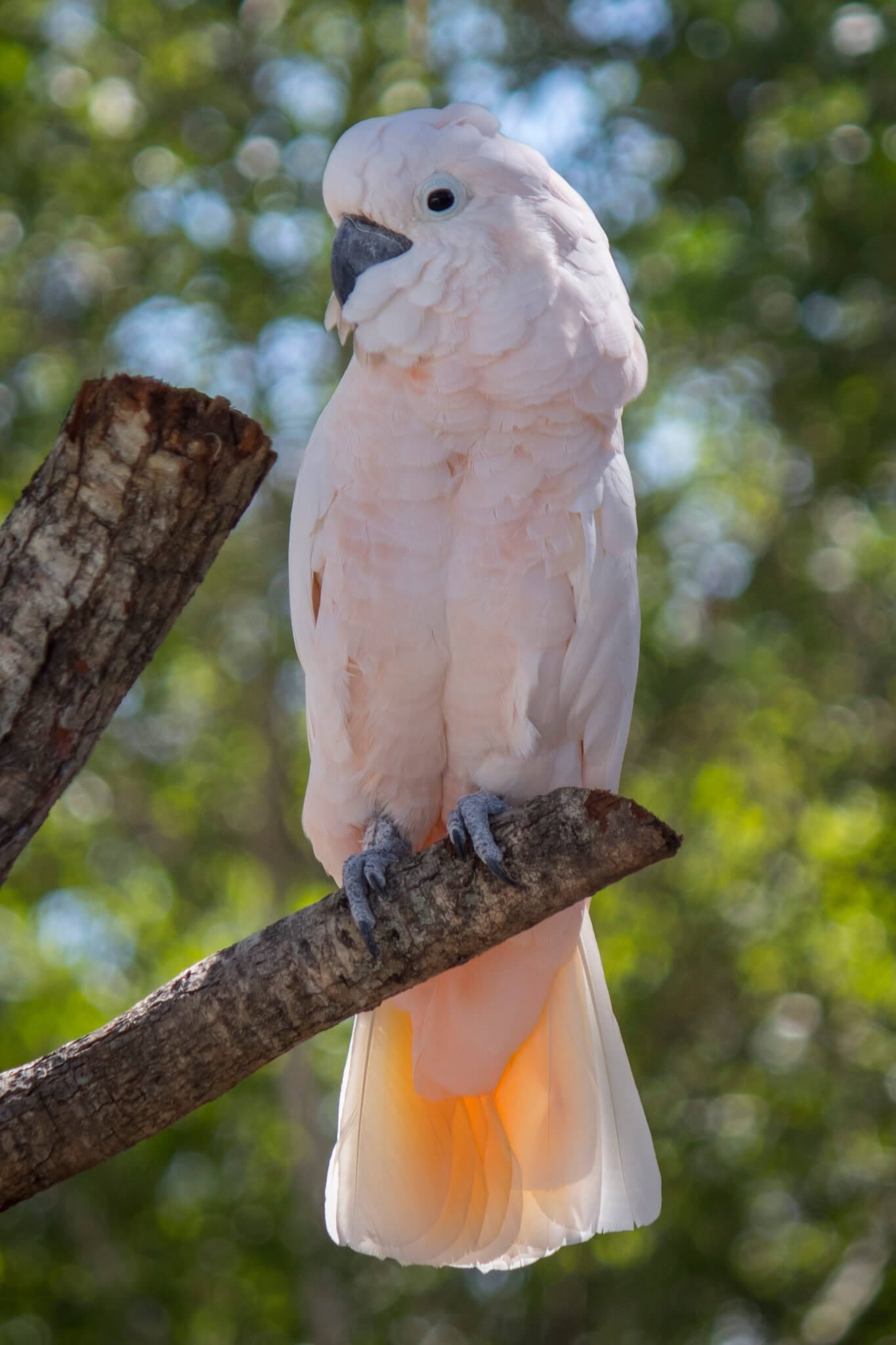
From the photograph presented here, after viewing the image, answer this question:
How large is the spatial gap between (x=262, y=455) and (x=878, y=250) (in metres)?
3.19

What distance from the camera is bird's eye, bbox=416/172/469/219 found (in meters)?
1.85

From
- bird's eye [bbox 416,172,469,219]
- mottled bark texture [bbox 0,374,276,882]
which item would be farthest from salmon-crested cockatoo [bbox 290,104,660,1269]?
mottled bark texture [bbox 0,374,276,882]

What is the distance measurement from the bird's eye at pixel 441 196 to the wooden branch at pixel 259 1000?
850 millimetres

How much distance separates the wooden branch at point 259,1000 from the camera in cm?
162

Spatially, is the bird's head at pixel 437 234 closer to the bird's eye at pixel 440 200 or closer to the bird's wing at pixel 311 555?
the bird's eye at pixel 440 200

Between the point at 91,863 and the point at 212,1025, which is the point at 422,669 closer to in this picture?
the point at 212,1025

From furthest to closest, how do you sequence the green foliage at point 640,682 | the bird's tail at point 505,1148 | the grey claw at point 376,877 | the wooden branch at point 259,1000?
the green foliage at point 640,682, the bird's tail at point 505,1148, the grey claw at point 376,877, the wooden branch at point 259,1000

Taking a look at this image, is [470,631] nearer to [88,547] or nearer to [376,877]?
[376,877]

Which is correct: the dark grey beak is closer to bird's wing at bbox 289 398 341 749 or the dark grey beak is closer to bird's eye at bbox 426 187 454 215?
bird's eye at bbox 426 187 454 215

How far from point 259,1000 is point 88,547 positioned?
→ 66 cm

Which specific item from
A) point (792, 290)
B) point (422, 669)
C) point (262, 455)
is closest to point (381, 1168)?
point (422, 669)

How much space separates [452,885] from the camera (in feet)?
5.51

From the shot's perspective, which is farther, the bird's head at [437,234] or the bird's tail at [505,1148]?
the bird's tail at [505,1148]

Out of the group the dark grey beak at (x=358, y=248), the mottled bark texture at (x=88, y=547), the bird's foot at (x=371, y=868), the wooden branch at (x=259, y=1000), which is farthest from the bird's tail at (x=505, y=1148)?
the dark grey beak at (x=358, y=248)
